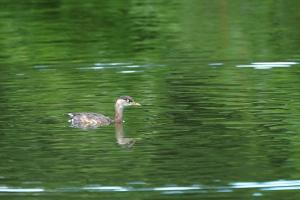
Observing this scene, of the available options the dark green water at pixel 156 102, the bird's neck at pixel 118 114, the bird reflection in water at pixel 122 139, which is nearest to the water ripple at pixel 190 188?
the dark green water at pixel 156 102

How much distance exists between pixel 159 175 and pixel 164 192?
766 millimetres

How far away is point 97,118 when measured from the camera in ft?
58.9

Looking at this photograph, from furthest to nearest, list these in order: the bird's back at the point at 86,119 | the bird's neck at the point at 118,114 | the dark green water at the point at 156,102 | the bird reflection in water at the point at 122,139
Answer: the bird's neck at the point at 118,114
the bird's back at the point at 86,119
the bird reflection in water at the point at 122,139
the dark green water at the point at 156,102

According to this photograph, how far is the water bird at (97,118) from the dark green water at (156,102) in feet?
0.61

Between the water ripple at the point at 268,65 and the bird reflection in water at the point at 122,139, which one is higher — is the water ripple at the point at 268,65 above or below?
below

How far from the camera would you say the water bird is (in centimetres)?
1783

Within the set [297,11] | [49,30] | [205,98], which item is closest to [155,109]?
[205,98]

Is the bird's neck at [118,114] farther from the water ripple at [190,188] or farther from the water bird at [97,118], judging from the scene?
the water ripple at [190,188]

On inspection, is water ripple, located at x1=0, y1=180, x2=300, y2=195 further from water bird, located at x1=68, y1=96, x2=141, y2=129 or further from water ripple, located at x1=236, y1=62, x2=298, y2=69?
water ripple, located at x1=236, y1=62, x2=298, y2=69

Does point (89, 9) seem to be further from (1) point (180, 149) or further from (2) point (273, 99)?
(1) point (180, 149)

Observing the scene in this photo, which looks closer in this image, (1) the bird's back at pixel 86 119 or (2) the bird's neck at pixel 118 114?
(1) the bird's back at pixel 86 119

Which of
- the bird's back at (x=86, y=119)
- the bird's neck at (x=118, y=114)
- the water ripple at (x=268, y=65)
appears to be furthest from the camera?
the water ripple at (x=268, y=65)

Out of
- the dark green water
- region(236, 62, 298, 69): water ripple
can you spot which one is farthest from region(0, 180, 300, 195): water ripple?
region(236, 62, 298, 69): water ripple

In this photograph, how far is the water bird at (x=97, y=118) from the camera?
17828 mm
